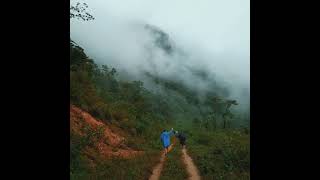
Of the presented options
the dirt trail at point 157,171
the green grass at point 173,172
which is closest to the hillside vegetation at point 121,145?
the green grass at point 173,172

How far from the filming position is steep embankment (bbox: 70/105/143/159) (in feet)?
75.6

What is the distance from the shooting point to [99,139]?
26.7 metres

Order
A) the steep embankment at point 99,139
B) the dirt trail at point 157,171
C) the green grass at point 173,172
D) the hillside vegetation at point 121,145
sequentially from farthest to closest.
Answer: the steep embankment at point 99,139 < the hillside vegetation at point 121,145 < the dirt trail at point 157,171 < the green grass at point 173,172

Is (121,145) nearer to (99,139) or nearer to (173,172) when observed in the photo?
(99,139)

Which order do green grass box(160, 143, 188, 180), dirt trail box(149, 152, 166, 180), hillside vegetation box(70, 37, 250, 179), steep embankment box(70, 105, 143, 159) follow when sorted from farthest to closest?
steep embankment box(70, 105, 143, 159)
hillside vegetation box(70, 37, 250, 179)
dirt trail box(149, 152, 166, 180)
green grass box(160, 143, 188, 180)

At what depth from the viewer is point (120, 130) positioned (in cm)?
3522

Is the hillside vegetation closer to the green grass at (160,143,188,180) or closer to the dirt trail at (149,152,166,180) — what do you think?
the green grass at (160,143,188,180)

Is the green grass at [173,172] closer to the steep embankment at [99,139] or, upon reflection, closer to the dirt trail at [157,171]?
the dirt trail at [157,171]

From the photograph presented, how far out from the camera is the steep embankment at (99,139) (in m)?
23.0

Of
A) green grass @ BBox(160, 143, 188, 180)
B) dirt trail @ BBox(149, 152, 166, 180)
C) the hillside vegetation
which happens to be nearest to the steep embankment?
the hillside vegetation
